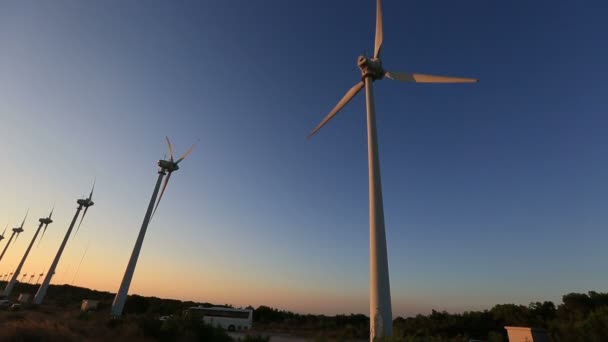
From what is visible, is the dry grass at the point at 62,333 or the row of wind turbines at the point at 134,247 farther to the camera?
the row of wind turbines at the point at 134,247

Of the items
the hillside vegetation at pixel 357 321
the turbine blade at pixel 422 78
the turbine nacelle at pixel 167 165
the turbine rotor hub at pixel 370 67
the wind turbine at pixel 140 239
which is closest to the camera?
the hillside vegetation at pixel 357 321

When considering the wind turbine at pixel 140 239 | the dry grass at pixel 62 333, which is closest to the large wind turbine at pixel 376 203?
the dry grass at pixel 62 333

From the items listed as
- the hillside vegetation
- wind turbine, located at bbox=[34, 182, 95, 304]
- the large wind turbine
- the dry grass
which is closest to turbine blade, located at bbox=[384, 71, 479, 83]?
the large wind turbine

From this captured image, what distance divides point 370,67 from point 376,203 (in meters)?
15.5

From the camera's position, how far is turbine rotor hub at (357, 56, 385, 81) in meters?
31.5

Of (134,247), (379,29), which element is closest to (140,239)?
(134,247)

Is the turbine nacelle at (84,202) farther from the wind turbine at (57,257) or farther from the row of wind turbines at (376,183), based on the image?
the row of wind turbines at (376,183)

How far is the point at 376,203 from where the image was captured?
22828 mm

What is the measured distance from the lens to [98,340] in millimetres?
21156

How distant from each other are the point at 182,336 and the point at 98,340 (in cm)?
543

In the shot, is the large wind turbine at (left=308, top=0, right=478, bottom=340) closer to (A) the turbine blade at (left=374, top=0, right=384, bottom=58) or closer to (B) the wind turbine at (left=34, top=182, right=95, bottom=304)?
(A) the turbine blade at (left=374, top=0, right=384, bottom=58)

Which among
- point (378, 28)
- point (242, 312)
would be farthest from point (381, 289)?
point (242, 312)

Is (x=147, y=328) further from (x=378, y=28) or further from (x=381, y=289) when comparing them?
(x=378, y=28)

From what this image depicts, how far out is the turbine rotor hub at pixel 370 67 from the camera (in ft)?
104
